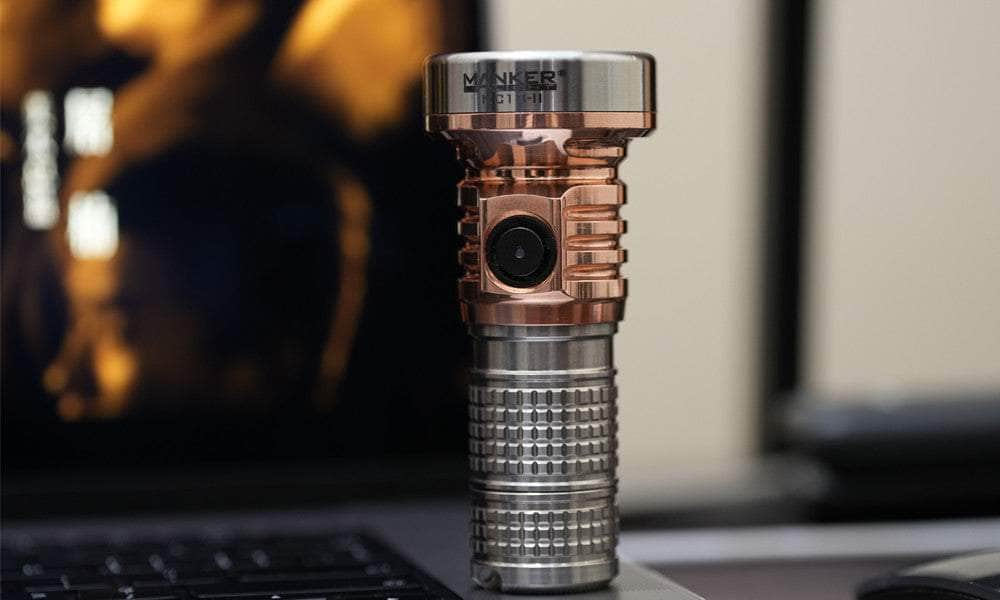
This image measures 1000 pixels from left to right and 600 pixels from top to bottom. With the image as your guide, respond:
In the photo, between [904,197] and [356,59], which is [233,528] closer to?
[356,59]

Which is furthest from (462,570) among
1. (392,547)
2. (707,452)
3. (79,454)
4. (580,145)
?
(707,452)

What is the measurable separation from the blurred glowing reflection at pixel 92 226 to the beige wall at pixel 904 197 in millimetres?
1156

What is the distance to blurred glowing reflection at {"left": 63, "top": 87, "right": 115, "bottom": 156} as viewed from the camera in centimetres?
85

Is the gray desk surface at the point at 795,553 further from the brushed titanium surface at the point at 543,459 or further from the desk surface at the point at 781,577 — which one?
the brushed titanium surface at the point at 543,459

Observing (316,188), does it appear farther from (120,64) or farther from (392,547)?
(392,547)

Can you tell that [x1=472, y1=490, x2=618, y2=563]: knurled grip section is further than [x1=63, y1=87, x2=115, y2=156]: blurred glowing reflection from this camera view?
No

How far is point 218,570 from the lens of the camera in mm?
683

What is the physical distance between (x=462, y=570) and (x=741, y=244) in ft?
4.29

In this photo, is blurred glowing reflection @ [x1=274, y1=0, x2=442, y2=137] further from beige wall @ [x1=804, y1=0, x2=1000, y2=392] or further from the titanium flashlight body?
beige wall @ [x1=804, y1=0, x2=1000, y2=392]

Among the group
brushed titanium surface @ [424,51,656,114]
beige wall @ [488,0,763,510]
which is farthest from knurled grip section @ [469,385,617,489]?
beige wall @ [488,0,763,510]

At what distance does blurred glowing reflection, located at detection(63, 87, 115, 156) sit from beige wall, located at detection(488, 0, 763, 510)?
3.38ft

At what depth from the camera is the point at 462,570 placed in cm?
68

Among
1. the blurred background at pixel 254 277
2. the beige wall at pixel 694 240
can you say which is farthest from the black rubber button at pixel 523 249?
the beige wall at pixel 694 240

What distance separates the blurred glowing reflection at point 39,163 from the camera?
85 cm
